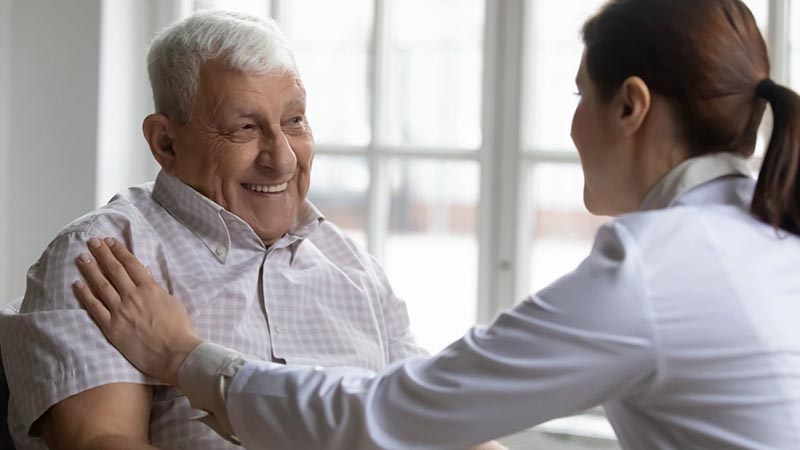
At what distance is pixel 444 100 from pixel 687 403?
2040 millimetres

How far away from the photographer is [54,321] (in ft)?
5.77

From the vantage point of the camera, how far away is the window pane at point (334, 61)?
11.1 ft

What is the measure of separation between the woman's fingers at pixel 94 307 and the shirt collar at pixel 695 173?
90cm

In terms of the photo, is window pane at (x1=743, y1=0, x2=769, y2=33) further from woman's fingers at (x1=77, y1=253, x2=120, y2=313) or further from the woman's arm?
woman's fingers at (x1=77, y1=253, x2=120, y2=313)

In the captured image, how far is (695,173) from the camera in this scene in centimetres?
148

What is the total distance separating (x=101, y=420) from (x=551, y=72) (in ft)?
6.25

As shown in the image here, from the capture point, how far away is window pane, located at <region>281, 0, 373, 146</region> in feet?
11.1

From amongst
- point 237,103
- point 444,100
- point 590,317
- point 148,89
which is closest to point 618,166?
point 590,317

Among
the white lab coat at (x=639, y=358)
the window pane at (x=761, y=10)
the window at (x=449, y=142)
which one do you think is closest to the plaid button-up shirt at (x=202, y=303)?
the white lab coat at (x=639, y=358)

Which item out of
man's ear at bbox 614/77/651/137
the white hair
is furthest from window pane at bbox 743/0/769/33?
man's ear at bbox 614/77/651/137

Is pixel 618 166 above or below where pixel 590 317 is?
above


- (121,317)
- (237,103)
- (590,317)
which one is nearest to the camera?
(590,317)

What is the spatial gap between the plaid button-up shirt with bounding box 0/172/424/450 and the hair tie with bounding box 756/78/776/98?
95 cm

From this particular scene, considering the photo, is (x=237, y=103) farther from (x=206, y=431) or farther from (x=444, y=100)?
(x=444, y=100)
